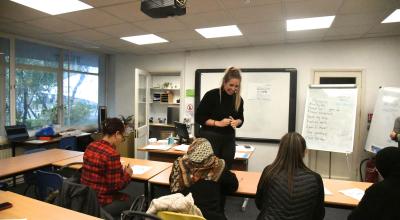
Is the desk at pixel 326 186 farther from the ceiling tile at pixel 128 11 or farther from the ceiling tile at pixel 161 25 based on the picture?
the ceiling tile at pixel 161 25

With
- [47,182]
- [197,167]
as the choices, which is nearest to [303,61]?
[197,167]

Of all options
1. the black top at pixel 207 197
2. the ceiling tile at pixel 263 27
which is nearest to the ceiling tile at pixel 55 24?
the ceiling tile at pixel 263 27

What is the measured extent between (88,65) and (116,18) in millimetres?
3229

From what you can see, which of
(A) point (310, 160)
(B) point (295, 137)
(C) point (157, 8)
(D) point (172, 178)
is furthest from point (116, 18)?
(A) point (310, 160)

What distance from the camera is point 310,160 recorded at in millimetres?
4871

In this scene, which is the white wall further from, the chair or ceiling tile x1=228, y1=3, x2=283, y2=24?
the chair

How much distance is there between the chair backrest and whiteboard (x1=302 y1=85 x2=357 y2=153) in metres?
3.70

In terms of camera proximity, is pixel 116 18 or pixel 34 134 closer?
pixel 116 18

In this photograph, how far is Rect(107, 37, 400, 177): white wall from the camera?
14.4 ft

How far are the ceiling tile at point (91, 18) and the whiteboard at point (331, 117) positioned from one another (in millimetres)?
3375

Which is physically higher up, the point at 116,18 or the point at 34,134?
the point at 116,18

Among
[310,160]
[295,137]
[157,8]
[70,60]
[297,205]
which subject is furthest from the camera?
[70,60]

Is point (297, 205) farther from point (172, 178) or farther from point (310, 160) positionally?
point (310, 160)

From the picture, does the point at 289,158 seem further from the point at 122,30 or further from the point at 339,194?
the point at 122,30
